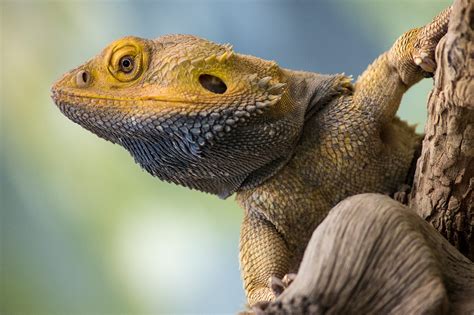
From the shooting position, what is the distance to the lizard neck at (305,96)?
5.48 ft

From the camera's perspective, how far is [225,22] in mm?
2906

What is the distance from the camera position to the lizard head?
59.4 inches

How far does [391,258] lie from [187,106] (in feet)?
2.26

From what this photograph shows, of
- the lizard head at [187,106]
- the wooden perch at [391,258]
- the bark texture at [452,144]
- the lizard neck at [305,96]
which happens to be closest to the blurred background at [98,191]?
the lizard neck at [305,96]

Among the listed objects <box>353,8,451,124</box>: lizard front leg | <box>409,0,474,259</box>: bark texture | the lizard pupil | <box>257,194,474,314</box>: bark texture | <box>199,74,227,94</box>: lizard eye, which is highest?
<box>353,8,451,124</box>: lizard front leg

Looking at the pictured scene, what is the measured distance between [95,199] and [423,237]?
91.1 inches

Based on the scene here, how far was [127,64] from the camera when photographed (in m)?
1.59

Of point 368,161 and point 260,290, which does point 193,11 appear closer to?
point 368,161

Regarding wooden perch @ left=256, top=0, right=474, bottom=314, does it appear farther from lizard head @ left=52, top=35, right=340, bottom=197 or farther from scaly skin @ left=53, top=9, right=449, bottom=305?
lizard head @ left=52, top=35, right=340, bottom=197

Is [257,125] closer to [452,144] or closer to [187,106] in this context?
[187,106]

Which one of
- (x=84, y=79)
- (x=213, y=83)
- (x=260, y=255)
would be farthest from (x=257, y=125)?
(x=84, y=79)

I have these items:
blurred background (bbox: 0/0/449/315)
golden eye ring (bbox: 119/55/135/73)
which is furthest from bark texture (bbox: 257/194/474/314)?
blurred background (bbox: 0/0/449/315)

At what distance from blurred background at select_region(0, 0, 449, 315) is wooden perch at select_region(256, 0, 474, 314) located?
5.74ft

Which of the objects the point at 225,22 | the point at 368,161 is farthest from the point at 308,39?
the point at 368,161
